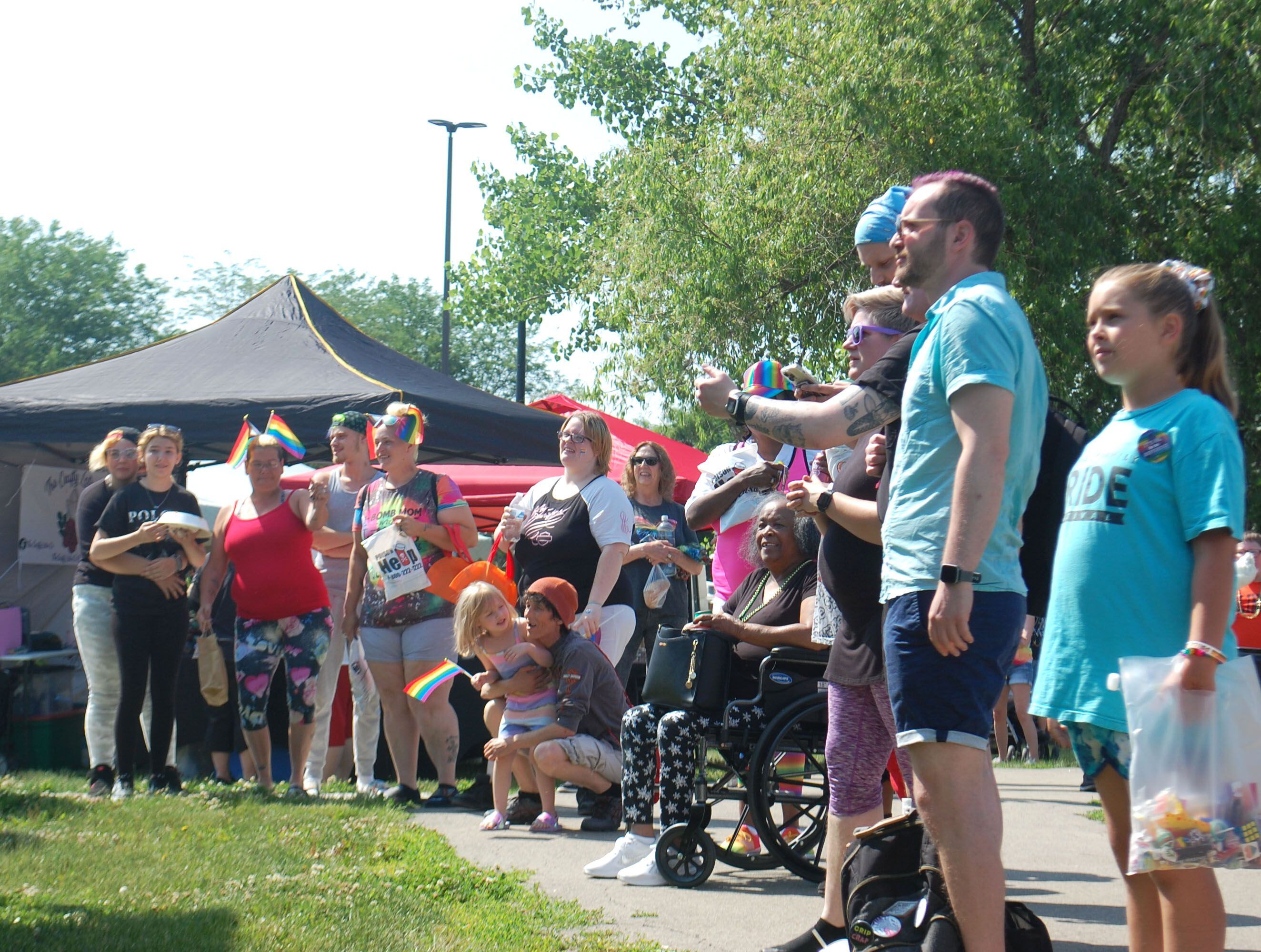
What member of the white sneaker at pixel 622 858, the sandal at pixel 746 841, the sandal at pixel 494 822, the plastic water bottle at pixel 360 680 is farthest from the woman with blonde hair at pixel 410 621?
the sandal at pixel 746 841

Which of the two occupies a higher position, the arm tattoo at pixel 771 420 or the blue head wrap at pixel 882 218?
the blue head wrap at pixel 882 218

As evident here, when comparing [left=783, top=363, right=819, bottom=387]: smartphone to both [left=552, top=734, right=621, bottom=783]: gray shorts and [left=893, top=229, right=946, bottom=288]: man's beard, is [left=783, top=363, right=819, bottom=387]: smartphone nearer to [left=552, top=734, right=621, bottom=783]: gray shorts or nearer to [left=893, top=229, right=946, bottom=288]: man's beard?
[left=893, top=229, right=946, bottom=288]: man's beard

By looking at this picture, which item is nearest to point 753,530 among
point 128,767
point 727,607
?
point 727,607

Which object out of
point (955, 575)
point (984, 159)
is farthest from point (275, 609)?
point (984, 159)

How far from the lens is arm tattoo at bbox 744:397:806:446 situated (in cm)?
309

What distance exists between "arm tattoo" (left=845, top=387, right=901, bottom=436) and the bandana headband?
0.70 metres

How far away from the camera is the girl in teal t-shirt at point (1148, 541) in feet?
8.66

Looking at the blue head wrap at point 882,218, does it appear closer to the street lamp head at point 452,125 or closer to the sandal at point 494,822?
the sandal at point 494,822

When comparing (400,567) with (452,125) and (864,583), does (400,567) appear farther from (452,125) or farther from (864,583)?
(452,125)

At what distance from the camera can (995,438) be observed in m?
2.71

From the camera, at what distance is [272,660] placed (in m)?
7.15

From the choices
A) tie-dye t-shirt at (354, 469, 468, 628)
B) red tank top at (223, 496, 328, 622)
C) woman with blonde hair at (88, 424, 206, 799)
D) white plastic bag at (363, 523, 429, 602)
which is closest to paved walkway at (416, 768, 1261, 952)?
tie-dye t-shirt at (354, 469, 468, 628)

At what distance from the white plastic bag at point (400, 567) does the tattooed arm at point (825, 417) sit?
4.03 meters

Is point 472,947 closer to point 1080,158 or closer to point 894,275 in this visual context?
point 894,275
